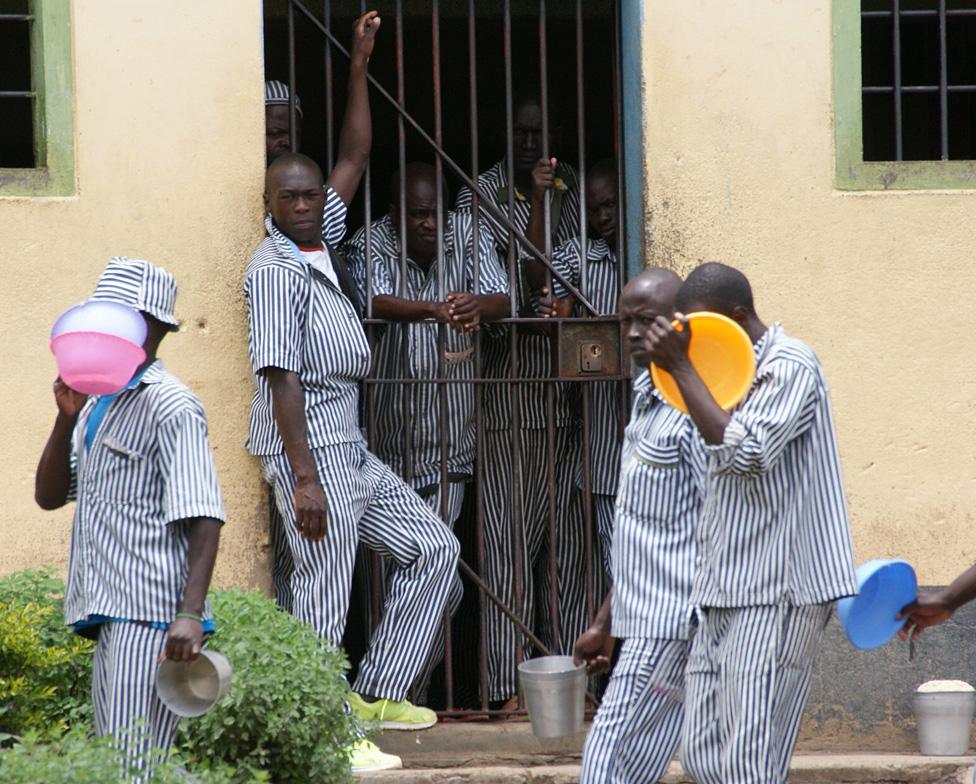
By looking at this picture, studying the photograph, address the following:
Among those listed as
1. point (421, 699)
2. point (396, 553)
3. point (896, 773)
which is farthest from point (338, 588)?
point (896, 773)

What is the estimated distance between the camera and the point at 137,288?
4.14 metres

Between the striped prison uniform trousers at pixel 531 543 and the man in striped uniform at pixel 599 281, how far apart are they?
4.3 inches

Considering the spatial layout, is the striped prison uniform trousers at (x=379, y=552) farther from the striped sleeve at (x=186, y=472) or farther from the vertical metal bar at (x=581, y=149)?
the striped sleeve at (x=186, y=472)

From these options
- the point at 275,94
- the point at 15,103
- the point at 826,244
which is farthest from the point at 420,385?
the point at 15,103

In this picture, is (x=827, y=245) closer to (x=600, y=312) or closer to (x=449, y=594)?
(x=600, y=312)

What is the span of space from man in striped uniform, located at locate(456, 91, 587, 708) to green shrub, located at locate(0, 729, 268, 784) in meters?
2.60

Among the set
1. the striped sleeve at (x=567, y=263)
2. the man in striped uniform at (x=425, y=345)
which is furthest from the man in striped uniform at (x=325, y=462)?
the striped sleeve at (x=567, y=263)

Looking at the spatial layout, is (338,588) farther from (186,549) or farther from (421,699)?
(186,549)

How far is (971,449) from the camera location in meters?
6.15

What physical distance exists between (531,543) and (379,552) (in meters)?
0.83

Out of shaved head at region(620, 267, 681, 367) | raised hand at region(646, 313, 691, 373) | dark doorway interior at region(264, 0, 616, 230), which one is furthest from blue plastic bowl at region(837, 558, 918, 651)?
dark doorway interior at region(264, 0, 616, 230)

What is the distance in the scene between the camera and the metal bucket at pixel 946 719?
231 inches

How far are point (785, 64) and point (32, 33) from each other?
2788 millimetres

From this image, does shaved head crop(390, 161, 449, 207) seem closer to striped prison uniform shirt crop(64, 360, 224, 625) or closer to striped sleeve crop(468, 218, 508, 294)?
striped sleeve crop(468, 218, 508, 294)
